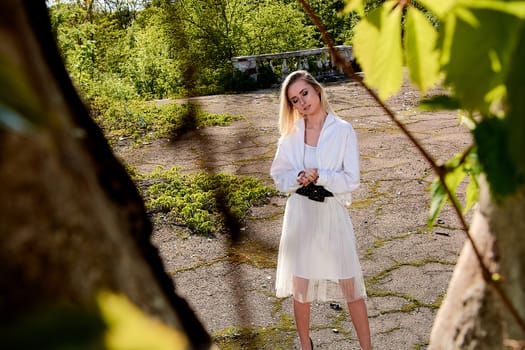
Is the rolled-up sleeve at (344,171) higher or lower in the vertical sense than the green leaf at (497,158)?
lower

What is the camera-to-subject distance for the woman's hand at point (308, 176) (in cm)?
314

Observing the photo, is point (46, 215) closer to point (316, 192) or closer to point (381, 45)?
point (381, 45)

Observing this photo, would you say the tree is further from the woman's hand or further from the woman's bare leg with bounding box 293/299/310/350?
the woman's bare leg with bounding box 293/299/310/350

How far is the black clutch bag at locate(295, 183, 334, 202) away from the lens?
3.18 metres

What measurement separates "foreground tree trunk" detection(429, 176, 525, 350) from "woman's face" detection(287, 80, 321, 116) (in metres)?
2.80

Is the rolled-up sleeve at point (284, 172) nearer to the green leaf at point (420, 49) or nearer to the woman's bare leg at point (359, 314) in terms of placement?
the woman's bare leg at point (359, 314)

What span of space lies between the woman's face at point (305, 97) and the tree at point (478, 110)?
8.93ft

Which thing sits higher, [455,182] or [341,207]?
[455,182]

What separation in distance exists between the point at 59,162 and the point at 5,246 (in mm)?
43

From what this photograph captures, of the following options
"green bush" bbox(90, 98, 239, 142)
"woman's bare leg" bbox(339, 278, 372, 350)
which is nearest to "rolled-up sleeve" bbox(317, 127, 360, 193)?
"woman's bare leg" bbox(339, 278, 372, 350)

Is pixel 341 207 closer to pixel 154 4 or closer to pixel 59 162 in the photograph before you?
pixel 59 162

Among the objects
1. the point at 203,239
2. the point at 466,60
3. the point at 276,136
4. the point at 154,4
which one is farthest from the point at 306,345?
the point at 154,4

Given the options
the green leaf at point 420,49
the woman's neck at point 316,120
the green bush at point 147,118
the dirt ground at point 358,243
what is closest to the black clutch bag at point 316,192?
the woman's neck at point 316,120

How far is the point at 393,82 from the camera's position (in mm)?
571
